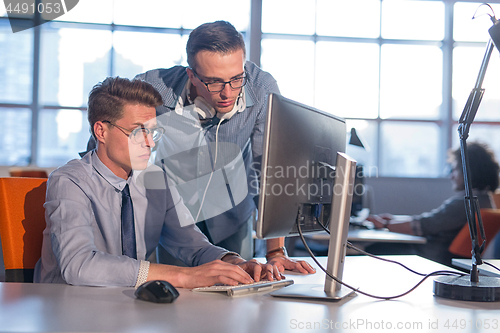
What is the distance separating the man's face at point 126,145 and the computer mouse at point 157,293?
2.04 ft

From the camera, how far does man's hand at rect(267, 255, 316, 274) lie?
1.31 meters

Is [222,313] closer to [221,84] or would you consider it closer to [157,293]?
[157,293]

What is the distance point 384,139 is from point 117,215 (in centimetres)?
554

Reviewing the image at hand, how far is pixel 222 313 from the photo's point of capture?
812mm

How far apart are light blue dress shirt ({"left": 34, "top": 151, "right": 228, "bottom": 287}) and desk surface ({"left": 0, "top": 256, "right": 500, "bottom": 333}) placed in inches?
2.3

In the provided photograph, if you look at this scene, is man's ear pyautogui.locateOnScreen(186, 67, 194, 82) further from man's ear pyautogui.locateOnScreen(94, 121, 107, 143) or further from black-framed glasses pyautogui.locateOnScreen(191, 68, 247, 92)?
man's ear pyautogui.locateOnScreen(94, 121, 107, 143)

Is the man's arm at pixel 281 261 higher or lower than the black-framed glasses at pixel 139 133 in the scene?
lower

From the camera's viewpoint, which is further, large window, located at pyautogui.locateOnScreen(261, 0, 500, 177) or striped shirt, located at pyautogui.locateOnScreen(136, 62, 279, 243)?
large window, located at pyautogui.locateOnScreen(261, 0, 500, 177)

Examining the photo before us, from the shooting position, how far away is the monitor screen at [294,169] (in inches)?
35.1

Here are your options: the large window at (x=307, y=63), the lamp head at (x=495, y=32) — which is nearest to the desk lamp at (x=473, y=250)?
the lamp head at (x=495, y=32)

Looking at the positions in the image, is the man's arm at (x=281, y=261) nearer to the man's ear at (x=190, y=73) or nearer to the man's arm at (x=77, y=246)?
the man's arm at (x=77, y=246)

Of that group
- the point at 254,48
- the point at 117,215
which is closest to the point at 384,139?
the point at 254,48

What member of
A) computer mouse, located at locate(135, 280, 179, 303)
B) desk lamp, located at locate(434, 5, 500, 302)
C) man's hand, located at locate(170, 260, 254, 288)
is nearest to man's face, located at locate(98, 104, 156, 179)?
man's hand, located at locate(170, 260, 254, 288)

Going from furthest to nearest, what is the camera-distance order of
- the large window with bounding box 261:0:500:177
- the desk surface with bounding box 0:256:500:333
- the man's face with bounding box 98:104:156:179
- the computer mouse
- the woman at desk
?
the large window with bounding box 261:0:500:177, the woman at desk, the man's face with bounding box 98:104:156:179, the computer mouse, the desk surface with bounding box 0:256:500:333
